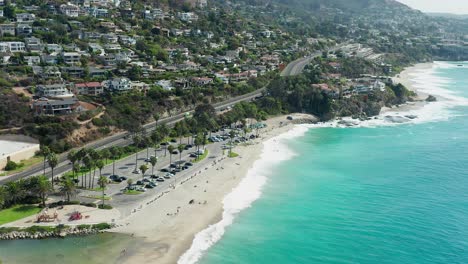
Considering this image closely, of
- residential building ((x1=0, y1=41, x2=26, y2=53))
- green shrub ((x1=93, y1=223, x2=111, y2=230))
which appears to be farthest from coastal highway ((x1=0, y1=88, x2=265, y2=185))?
residential building ((x1=0, y1=41, x2=26, y2=53))

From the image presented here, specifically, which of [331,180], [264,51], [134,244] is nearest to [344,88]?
[264,51]

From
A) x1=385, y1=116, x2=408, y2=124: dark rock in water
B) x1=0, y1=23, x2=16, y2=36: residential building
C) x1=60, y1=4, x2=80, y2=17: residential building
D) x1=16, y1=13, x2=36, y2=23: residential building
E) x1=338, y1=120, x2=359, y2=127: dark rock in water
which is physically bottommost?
x1=338, y1=120, x2=359, y2=127: dark rock in water

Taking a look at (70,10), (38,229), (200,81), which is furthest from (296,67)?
(38,229)

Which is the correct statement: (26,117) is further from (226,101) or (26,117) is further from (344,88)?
(344,88)

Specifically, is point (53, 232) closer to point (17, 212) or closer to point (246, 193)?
point (17, 212)

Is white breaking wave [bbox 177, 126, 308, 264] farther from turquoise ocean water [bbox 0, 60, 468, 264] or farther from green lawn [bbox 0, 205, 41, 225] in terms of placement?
green lawn [bbox 0, 205, 41, 225]

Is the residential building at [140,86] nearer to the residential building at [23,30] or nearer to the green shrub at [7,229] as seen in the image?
the residential building at [23,30]

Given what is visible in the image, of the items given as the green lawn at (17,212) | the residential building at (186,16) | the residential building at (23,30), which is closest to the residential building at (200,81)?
the residential building at (23,30)
